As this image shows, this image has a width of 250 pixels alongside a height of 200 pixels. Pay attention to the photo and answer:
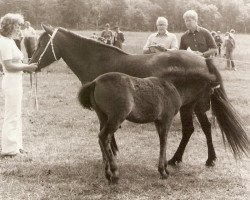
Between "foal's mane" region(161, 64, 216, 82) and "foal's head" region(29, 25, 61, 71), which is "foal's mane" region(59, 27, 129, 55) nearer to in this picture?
"foal's head" region(29, 25, 61, 71)

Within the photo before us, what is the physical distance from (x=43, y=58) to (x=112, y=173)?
9.07 ft

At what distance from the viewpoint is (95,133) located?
927 centimetres

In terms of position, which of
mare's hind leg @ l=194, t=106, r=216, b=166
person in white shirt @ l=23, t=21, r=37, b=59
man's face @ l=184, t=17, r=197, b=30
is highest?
man's face @ l=184, t=17, r=197, b=30

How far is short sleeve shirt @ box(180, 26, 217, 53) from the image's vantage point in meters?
8.14

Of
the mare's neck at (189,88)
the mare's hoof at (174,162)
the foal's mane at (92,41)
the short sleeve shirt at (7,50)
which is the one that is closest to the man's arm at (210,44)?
the mare's neck at (189,88)

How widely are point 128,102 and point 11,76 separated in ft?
8.61

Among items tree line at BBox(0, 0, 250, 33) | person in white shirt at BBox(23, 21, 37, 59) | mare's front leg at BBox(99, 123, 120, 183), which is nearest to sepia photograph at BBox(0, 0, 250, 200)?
mare's front leg at BBox(99, 123, 120, 183)

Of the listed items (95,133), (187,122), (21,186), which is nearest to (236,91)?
(95,133)

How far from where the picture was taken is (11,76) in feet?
23.9

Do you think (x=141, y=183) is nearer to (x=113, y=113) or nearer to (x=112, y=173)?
(x=112, y=173)

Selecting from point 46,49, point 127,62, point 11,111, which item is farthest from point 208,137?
point 11,111

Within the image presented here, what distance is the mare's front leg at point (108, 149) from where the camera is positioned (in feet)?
18.4

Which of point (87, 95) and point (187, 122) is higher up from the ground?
point (87, 95)

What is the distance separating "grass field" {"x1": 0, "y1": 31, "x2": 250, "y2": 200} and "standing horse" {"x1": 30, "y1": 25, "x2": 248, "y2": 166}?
447 mm
